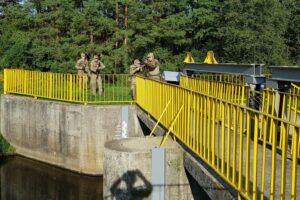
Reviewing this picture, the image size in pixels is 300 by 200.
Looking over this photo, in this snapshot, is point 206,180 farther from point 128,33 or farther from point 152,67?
point 128,33

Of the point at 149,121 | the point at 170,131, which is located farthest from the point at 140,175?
the point at 149,121

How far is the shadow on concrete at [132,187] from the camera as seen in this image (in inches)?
264

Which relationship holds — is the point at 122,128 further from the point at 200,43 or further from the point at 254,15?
the point at 200,43

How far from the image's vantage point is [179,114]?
7.11 m

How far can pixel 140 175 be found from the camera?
Answer: 22.3 feet

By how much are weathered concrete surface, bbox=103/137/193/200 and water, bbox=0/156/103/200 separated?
5.79 metres

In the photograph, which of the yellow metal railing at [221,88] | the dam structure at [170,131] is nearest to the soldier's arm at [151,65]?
the dam structure at [170,131]

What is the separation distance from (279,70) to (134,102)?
7.47 metres

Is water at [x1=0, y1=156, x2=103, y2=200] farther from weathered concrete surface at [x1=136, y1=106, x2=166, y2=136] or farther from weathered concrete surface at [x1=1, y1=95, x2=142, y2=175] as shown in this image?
weathered concrete surface at [x1=136, y1=106, x2=166, y2=136]

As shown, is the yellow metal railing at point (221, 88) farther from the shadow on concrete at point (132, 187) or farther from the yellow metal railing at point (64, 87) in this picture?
the shadow on concrete at point (132, 187)

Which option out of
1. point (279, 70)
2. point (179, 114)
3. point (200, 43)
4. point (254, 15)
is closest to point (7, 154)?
point (179, 114)

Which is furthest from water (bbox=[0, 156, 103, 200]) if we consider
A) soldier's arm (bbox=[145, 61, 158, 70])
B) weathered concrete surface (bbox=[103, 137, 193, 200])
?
weathered concrete surface (bbox=[103, 137, 193, 200])

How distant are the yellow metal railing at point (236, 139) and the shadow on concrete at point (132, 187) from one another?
0.94 meters

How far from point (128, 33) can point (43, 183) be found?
13148 mm
